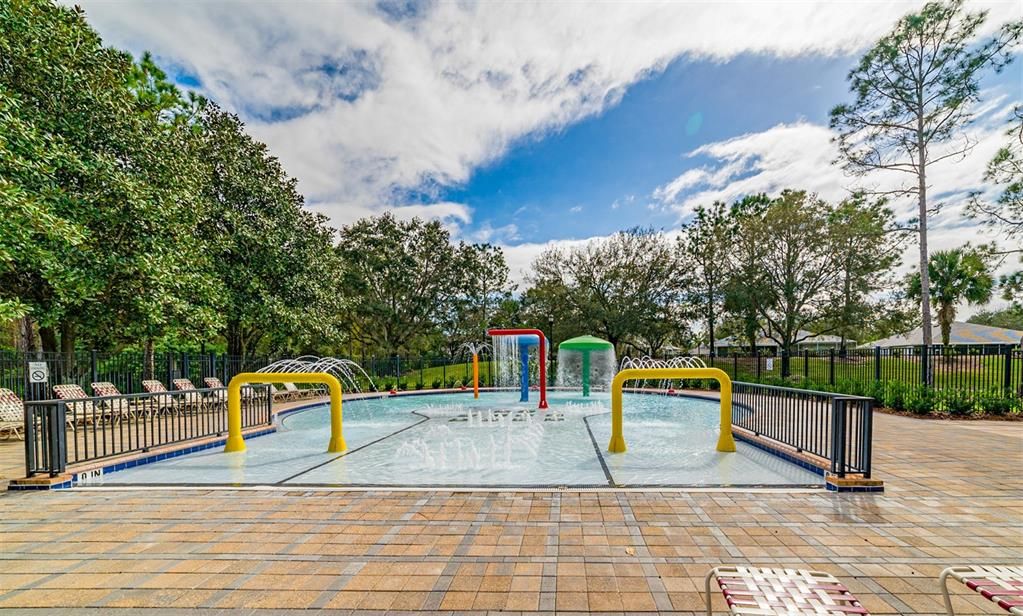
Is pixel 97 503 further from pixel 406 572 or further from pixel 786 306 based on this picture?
pixel 786 306

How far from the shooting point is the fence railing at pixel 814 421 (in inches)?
185

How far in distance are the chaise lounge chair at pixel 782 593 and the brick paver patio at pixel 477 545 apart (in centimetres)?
62

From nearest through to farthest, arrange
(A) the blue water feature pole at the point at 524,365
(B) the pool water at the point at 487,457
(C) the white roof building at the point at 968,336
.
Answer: (B) the pool water at the point at 487,457 < (A) the blue water feature pole at the point at 524,365 < (C) the white roof building at the point at 968,336

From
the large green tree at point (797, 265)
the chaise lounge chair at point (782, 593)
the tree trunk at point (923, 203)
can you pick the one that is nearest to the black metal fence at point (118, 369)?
the chaise lounge chair at point (782, 593)

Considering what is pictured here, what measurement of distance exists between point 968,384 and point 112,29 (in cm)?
2646

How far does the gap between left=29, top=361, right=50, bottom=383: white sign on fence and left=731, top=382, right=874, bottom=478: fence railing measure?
15803mm

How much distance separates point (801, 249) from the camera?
20.6m

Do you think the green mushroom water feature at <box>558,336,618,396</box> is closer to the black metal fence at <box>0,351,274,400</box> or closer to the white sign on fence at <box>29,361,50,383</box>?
the black metal fence at <box>0,351,274,400</box>

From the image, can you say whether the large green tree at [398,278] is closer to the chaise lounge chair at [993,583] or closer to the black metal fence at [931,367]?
the black metal fence at [931,367]

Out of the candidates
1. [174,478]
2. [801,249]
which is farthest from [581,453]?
[801,249]

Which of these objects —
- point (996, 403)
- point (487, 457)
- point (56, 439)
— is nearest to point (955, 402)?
Answer: point (996, 403)

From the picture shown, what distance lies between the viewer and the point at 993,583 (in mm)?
1963

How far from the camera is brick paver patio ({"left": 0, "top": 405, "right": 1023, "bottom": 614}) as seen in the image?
2701mm

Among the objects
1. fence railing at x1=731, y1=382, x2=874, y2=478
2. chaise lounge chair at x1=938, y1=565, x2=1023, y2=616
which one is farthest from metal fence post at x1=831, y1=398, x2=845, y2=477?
chaise lounge chair at x1=938, y1=565, x2=1023, y2=616
